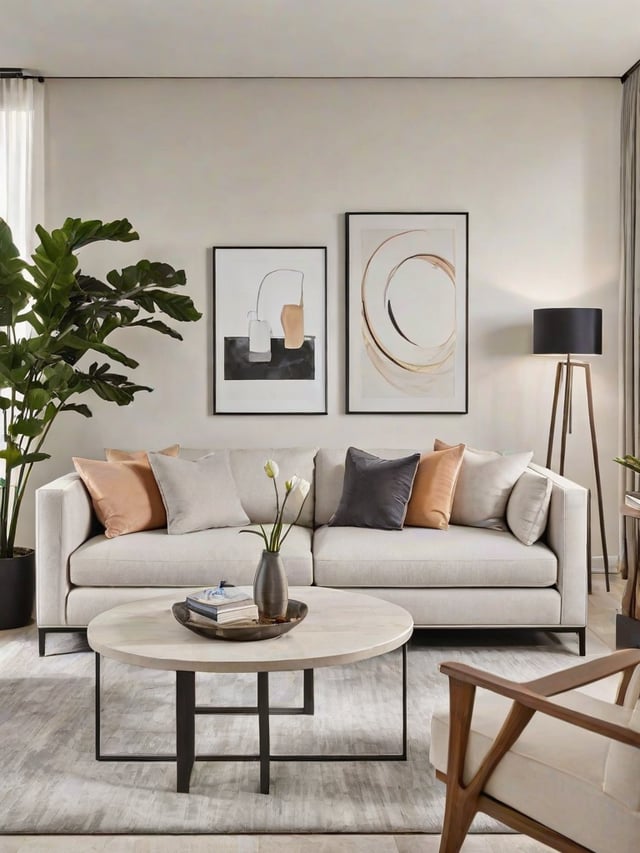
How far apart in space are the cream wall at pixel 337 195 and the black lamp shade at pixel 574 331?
417 millimetres

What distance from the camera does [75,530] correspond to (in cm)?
387

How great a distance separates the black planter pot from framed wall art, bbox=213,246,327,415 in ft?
4.68

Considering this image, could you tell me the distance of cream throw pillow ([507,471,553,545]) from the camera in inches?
154

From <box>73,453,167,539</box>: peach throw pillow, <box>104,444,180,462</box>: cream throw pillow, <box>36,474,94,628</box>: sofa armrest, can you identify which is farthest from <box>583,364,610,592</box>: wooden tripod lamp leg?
<box>36,474,94,628</box>: sofa armrest

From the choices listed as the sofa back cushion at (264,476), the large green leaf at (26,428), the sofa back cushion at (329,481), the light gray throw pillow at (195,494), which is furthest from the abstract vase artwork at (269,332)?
the large green leaf at (26,428)

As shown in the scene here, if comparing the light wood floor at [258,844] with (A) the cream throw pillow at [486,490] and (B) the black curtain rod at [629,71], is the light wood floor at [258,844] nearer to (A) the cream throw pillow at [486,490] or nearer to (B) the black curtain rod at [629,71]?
(A) the cream throw pillow at [486,490]

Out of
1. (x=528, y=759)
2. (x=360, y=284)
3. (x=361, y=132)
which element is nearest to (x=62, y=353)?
(x=360, y=284)

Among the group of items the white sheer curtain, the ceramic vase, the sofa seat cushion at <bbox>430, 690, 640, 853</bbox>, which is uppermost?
the white sheer curtain

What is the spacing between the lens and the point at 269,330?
4.96 meters

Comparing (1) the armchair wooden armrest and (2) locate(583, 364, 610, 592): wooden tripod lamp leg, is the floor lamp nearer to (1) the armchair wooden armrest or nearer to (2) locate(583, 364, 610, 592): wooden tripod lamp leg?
(2) locate(583, 364, 610, 592): wooden tripod lamp leg

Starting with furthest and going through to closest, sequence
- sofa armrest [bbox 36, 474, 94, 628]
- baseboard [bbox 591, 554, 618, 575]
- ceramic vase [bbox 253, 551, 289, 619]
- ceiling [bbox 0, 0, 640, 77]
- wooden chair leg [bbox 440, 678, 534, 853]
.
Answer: baseboard [bbox 591, 554, 618, 575]
ceiling [bbox 0, 0, 640, 77]
sofa armrest [bbox 36, 474, 94, 628]
ceramic vase [bbox 253, 551, 289, 619]
wooden chair leg [bbox 440, 678, 534, 853]

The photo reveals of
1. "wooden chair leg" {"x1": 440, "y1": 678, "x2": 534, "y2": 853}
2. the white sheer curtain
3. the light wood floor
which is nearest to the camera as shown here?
"wooden chair leg" {"x1": 440, "y1": 678, "x2": 534, "y2": 853}

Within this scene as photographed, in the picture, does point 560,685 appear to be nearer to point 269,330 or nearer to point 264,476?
point 264,476

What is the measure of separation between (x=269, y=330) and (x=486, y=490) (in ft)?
5.24
